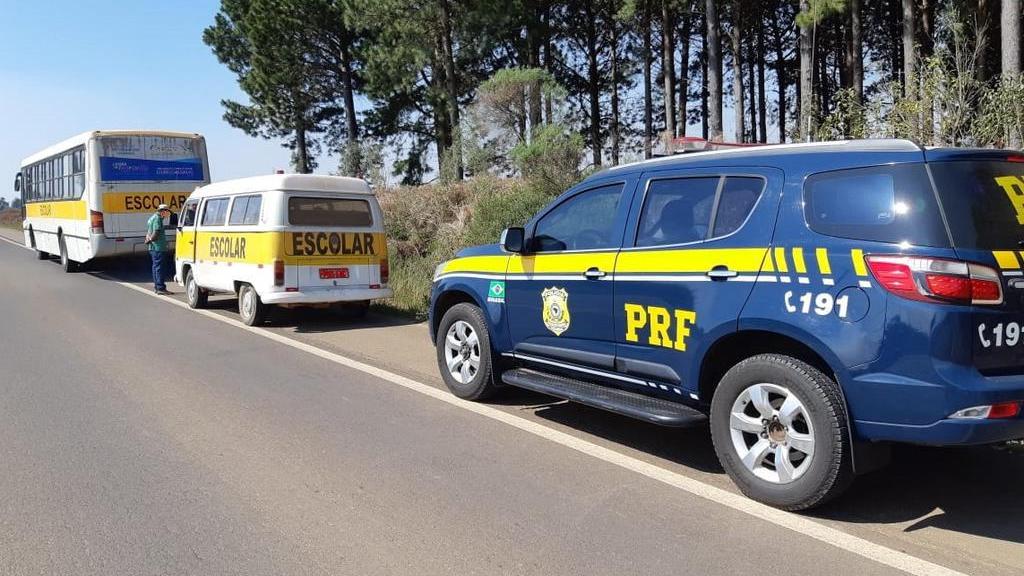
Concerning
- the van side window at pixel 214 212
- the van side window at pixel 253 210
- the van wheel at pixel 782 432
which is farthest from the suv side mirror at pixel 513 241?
the van side window at pixel 214 212

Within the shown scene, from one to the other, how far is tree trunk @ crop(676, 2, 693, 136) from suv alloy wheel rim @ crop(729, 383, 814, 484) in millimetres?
27583

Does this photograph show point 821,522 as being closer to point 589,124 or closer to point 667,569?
point 667,569

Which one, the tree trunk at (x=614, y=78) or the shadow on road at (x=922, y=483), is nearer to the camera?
the shadow on road at (x=922, y=483)

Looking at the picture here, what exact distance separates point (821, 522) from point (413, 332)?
22.9 feet

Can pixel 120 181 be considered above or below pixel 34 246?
above

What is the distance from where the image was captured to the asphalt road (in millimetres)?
3717

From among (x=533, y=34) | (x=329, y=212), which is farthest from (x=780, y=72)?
(x=329, y=212)

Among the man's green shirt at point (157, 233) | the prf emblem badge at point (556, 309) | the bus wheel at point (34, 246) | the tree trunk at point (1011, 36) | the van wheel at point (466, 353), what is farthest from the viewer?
the bus wheel at point (34, 246)

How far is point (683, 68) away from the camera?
35.2 m

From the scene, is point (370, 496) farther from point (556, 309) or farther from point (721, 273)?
point (721, 273)

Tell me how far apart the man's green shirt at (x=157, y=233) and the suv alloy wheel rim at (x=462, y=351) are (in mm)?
9990

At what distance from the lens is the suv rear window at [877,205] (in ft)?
12.3

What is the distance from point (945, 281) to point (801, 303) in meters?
0.67

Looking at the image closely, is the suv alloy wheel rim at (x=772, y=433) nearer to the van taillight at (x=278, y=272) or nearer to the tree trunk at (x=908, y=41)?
the van taillight at (x=278, y=272)
